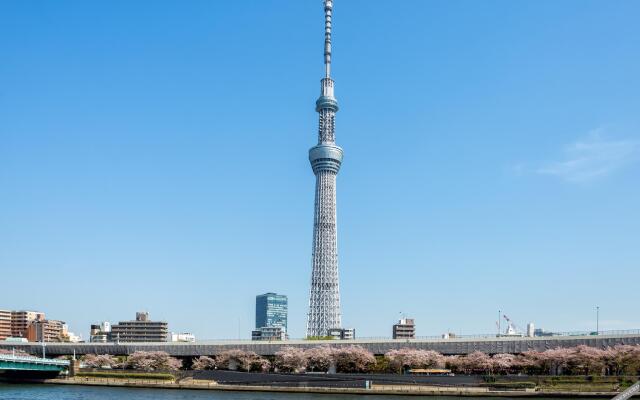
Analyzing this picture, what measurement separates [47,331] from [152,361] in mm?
104342

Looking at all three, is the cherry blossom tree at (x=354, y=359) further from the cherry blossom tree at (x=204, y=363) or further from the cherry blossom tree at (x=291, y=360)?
the cherry blossom tree at (x=204, y=363)

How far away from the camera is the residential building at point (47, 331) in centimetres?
17288

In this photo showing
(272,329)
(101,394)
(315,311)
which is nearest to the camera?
(101,394)

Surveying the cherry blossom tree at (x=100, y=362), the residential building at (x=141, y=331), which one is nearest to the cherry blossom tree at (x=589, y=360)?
the cherry blossom tree at (x=100, y=362)

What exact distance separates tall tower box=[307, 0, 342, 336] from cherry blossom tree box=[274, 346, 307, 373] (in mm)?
55546

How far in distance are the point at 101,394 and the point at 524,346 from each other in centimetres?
4634

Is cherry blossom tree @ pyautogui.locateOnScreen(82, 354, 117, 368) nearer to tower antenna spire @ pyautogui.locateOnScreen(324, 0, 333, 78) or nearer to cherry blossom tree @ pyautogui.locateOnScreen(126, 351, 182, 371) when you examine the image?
cherry blossom tree @ pyautogui.locateOnScreen(126, 351, 182, 371)

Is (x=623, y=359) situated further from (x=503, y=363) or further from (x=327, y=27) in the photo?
(x=327, y=27)

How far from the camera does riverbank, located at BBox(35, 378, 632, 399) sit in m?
62.8

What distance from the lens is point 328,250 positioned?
472 ft

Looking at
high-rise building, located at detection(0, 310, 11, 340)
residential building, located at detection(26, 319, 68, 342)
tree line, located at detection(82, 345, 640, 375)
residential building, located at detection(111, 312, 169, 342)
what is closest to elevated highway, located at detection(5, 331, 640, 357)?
tree line, located at detection(82, 345, 640, 375)

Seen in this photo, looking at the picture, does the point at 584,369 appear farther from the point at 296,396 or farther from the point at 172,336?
the point at 172,336

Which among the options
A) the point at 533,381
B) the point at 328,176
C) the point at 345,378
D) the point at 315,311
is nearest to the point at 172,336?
the point at 315,311

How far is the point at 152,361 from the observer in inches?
3423
